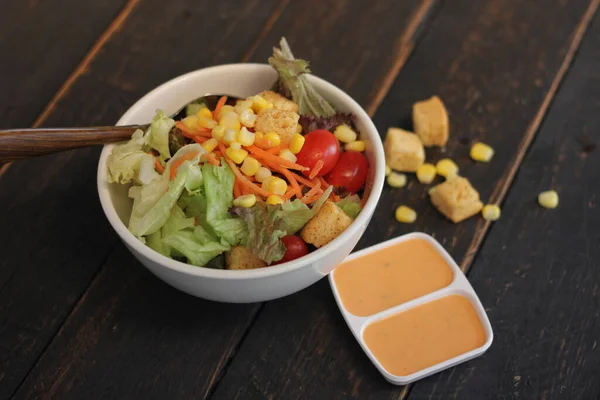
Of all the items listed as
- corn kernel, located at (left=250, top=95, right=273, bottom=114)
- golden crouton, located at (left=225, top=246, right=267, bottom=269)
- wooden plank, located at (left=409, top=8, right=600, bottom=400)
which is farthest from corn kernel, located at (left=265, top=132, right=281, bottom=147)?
wooden plank, located at (left=409, top=8, right=600, bottom=400)

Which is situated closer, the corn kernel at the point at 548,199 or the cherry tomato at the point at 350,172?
the cherry tomato at the point at 350,172

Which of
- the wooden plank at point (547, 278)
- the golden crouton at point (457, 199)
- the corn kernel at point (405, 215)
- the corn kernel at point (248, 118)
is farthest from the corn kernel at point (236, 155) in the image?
the wooden plank at point (547, 278)

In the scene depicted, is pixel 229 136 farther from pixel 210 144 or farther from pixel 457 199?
pixel 457 199

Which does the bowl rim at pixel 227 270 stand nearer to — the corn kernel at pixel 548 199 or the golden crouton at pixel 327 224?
the golden crouton at pixel 327 224

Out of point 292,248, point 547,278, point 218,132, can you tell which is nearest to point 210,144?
point 218,132

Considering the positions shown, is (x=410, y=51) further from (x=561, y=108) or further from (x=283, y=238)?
(x=283, y=238)
